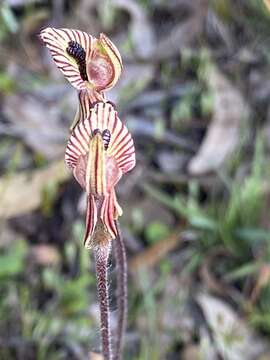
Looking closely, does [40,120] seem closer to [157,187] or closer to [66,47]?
[157,187]

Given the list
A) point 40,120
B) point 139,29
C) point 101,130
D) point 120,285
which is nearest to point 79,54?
point 101,130

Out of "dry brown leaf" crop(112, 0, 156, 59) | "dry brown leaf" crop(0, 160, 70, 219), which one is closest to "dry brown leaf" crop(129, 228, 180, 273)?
"dry brown leaf" crop(0, 160, 70, 219)

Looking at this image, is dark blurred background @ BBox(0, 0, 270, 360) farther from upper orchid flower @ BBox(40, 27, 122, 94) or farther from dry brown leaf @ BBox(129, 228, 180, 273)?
upper orchid flower @ BBox(40, 27, 122, 94)

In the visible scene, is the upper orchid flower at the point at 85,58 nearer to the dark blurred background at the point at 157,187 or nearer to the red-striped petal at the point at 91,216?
the red-striped petal at the point at 91,216

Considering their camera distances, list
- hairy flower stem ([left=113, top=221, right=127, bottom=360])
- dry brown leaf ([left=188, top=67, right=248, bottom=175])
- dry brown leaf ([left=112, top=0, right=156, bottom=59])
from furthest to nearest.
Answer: dry brown leaf ([left=112, top=0, right=156, bottom=59]) → dry brown leaf ([left=188, top=67, right=248, bottom=175]) → hairy flower stem ([left=113, top=221, right=127, bottom=360])

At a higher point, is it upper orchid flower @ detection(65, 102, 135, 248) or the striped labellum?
the striped labellum

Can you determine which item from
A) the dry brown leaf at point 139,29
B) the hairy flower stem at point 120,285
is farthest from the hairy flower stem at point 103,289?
the dry brown leaf at point 139,29
